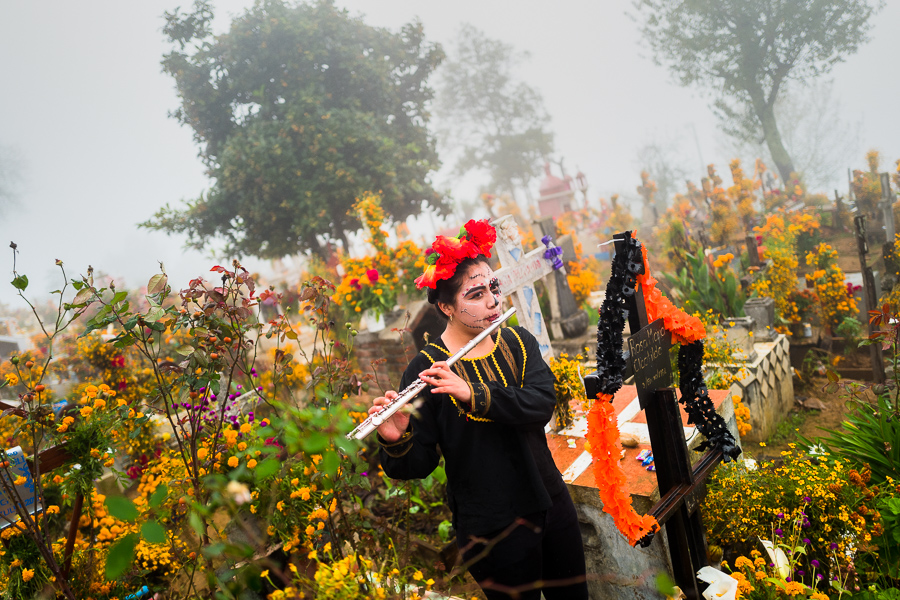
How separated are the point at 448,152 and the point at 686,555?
3601 centimetres

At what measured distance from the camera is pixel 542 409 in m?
2.02

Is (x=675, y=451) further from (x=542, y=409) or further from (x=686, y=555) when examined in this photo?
(x=542, y=409)

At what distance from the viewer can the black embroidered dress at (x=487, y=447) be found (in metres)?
1.99

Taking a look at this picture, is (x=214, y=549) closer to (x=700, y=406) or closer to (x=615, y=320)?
(x=615, y=320)

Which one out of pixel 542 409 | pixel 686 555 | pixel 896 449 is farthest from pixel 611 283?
pixel 896 449

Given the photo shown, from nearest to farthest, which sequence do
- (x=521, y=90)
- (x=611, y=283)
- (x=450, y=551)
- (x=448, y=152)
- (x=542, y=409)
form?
1. (x=542, y=409)
2. (x=611, y=283)
3. (x=450, y=551)
4. (x=521, y=90)
5. (x=448, y=152)

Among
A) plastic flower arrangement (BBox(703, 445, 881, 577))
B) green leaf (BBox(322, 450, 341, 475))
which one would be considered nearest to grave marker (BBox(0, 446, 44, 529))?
green leaf (BBox(322, 450, 341, 475))

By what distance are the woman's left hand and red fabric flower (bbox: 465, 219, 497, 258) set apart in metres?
0.62

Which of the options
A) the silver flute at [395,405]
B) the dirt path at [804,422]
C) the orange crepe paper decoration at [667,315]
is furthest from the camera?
the dirt path at [804,422]

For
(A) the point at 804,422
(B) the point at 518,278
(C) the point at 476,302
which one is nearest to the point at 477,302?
(C) the point at 476,302

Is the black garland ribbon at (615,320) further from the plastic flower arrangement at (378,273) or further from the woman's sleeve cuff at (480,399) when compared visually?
the plastic flower arrangement at (378,273)

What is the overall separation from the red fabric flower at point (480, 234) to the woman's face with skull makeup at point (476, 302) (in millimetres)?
87

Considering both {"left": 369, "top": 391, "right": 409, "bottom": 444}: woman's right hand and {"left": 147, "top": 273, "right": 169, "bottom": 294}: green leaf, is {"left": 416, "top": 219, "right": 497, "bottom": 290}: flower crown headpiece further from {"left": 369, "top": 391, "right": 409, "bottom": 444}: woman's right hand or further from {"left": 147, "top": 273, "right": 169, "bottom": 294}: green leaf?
{"left": 147, "top": 273, "right": 169, "bottom": 294}: green leaf

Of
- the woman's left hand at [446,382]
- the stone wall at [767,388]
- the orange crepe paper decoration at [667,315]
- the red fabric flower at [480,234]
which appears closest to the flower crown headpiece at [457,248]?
the red fabric flower at [480,234]
